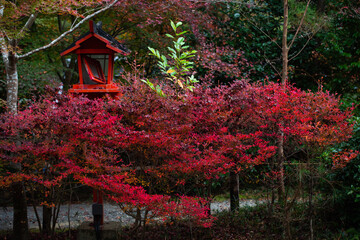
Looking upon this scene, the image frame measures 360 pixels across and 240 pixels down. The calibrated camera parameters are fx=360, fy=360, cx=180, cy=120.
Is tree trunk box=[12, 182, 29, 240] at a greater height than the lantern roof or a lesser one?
lesser

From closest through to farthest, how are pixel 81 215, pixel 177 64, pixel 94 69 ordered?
1. pixel 177 64
2. pixel 94 69
3. pixel 81 215

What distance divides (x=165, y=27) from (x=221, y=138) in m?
7.35

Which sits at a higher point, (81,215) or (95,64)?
(95,64)

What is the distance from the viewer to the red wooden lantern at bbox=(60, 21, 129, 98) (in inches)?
244

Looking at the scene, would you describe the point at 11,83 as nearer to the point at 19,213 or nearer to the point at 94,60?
the point at 94,60

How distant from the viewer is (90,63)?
640 cm

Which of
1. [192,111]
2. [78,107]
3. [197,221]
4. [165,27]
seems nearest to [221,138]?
[192,111]

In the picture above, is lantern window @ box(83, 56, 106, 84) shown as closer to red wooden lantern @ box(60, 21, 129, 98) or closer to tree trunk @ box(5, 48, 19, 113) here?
red wooden lantern @ box(60, 21, 129, 98)

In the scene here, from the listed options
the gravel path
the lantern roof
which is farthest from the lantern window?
the gravel path

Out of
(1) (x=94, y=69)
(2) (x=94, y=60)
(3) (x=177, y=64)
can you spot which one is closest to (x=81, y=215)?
(1) (x=94, y=69)

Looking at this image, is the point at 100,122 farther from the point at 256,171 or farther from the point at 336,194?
the point at 256,171

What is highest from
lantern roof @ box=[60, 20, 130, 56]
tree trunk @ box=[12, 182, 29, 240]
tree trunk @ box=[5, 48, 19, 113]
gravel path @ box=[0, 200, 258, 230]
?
lantern roof @ box=[60, 20, 130, 56]

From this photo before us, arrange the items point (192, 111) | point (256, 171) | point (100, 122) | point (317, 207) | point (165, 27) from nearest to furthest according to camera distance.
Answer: point (100, 122), point (192, 111), point (317, 207), point (256, 171), point (165, 27)

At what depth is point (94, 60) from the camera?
6.44 metres
